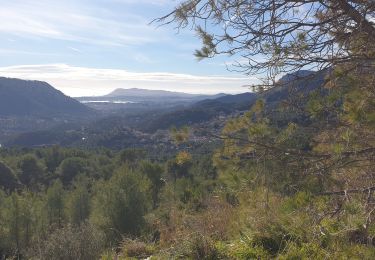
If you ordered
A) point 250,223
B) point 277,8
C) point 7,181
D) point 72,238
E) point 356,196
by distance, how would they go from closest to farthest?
1. point 277,8
2. point 356,196
3. point 250,223
4. point 72,238
5. point 7,181

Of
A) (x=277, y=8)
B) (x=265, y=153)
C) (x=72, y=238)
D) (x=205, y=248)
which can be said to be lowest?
(x=72, y=238)

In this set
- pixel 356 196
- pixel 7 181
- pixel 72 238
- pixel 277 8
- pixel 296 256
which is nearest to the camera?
pixel 277 8

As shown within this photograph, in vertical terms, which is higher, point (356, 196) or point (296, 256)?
point (356, 196)

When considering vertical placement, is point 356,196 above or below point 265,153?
below

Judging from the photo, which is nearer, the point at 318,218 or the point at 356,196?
the point at 318,218

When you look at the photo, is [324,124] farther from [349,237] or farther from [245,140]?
[349,237]

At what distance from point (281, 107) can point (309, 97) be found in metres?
0.30

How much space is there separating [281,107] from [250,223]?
1.57 metres

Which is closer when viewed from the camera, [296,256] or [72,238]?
[296,256]

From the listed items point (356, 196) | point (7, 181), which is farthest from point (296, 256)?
point (7, 181)

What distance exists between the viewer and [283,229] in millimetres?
5035

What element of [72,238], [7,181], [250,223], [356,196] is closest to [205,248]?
[250,223]

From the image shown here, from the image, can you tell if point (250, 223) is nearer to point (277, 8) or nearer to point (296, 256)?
point (296, 256)

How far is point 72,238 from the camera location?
6797 mm
